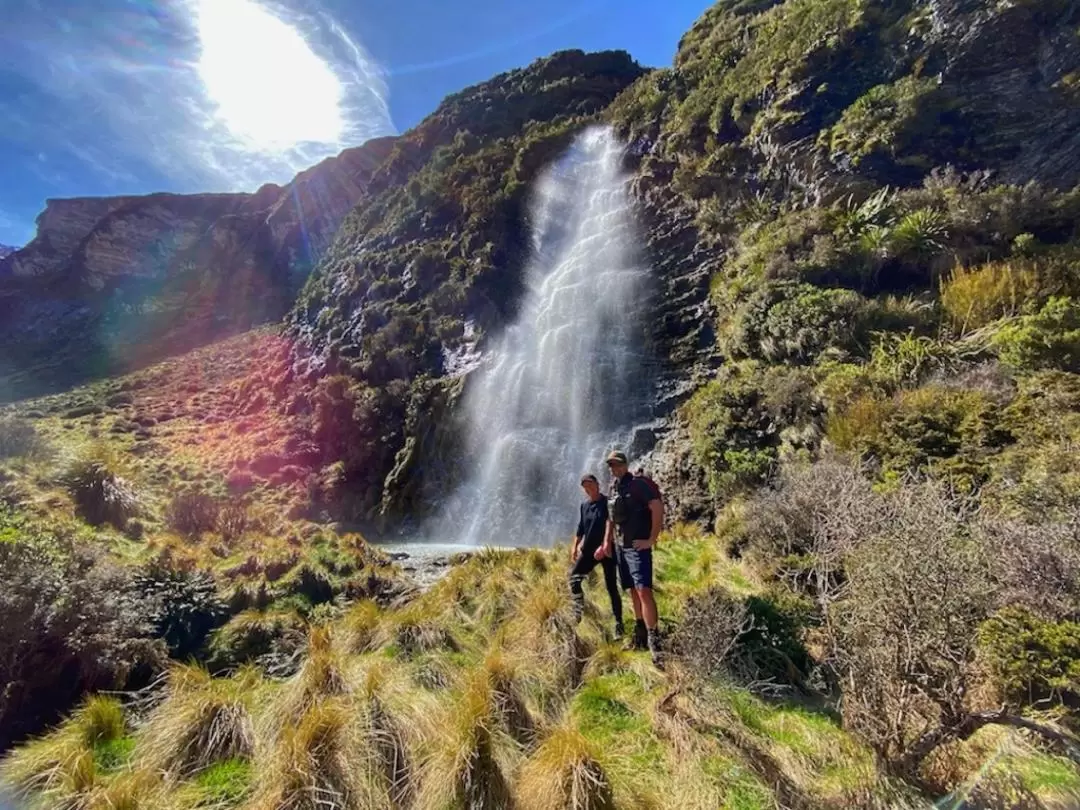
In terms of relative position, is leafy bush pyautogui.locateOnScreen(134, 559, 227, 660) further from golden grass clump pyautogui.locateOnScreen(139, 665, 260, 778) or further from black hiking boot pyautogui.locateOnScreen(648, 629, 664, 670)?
black hiking boot pyautogui.locateOnScreen(648, 629, 664, 670)

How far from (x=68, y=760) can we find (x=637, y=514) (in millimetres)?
4293

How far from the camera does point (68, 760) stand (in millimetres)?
3070

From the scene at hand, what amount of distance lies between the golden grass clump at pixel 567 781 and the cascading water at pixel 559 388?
12.7 metres

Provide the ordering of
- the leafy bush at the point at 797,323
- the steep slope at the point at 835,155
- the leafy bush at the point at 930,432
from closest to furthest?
1. the leafy bush at the point at 930,432
2. the leafy bush at the point at 797,323
3. the steep slope at the point at 835,155

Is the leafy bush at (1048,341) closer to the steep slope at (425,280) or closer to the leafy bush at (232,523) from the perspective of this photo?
the leafy bush at (232,523)

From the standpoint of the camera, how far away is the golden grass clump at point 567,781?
256cm

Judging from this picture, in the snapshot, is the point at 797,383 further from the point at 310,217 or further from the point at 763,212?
the point at 310,217

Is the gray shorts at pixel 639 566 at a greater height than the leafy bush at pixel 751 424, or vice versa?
the gray shorts at pixel 639 566

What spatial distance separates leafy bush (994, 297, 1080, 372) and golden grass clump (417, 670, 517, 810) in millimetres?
9082

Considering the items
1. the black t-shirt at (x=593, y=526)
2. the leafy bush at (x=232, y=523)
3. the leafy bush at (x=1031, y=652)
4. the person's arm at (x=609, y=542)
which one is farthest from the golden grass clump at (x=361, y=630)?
the leafy bush at (x=232, y=523)

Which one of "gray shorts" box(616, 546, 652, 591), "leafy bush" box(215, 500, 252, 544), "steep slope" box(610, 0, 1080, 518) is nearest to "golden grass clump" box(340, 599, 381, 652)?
"gray shorts" box(616, 546, 652, 591)

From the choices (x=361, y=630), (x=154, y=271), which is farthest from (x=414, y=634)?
(x=154, y=271)

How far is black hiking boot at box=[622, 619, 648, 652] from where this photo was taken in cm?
501

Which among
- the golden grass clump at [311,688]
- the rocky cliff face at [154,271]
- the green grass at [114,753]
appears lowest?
the golden grass clump at [311,688]
